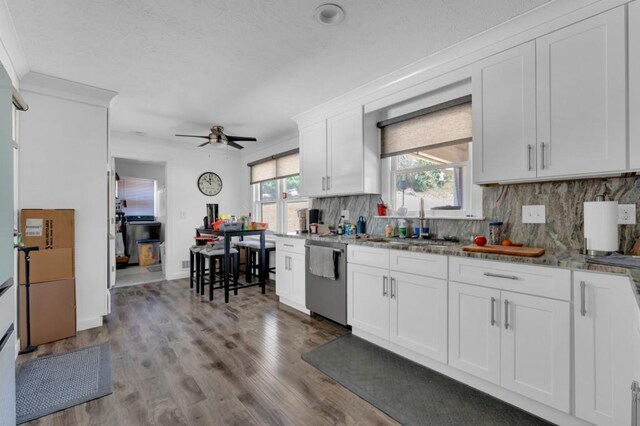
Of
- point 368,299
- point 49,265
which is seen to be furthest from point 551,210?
point 49,265

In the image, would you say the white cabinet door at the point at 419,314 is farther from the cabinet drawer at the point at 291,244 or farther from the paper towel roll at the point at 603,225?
the cabinet drawer at the point at 291,244

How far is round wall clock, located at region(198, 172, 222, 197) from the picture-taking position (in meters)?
5.46

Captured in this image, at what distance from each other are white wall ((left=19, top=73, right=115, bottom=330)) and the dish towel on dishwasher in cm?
226

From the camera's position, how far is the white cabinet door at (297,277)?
336 cm

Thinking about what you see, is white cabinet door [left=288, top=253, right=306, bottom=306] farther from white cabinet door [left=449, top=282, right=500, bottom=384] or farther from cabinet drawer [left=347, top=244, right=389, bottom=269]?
white cabinet door [left=449, top=282, right=500, bottom=384]

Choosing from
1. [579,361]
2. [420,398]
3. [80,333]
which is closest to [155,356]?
[80,333]

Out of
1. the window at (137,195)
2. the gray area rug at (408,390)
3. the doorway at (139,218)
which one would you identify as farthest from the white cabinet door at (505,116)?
the window at (137,195)

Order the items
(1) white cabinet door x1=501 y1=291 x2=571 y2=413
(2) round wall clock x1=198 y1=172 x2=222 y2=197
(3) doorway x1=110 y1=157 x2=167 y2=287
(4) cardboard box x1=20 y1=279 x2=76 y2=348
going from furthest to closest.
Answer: (3) doorway x1=110 y1=157 x2=167 y2=287 → (2) round wall clock x1=198 y1=172 x2=222 y2=197 → (4) cardboard box x1=20 y1=279 x2=76 y2=348 → (1) white cabinet door x1=501 y1=291 x2=571 y2=413

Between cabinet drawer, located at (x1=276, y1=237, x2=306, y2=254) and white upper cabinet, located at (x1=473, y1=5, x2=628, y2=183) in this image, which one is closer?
white upper cabinet, located at (x1=473, y1=5, x2=628, y2=183)

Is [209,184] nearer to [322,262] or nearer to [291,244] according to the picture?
[291,244]

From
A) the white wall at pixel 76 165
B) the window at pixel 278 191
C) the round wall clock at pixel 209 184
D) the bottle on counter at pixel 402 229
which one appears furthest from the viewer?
the round wall clock at pixel 209 184

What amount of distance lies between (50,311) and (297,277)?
2.37 m

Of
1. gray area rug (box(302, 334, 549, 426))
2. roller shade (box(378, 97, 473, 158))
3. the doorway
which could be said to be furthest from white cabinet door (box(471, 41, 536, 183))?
the doorway

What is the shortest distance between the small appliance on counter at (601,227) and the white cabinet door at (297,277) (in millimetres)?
2464
